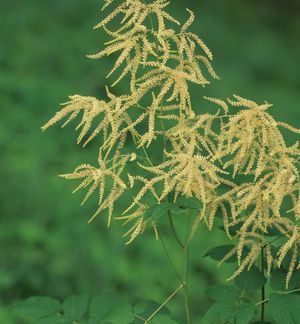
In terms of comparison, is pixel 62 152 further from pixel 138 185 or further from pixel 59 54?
pixel 59 54

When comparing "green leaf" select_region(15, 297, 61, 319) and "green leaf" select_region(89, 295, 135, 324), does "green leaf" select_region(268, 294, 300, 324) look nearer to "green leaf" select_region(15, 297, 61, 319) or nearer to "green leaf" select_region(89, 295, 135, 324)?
"green leaf" select_region(89, 295, 135, 324)

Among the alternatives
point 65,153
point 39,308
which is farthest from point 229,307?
point 65,153

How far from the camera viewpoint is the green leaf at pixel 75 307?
3075 millimetres

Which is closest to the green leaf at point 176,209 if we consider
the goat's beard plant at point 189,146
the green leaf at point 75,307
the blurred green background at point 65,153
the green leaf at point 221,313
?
the goat's beard plant at point 189,146

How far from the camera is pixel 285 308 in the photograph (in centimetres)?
274

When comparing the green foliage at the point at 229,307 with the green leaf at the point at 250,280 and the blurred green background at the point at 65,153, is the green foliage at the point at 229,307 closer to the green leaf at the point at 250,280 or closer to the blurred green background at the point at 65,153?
the green leaf at the point at 250,280

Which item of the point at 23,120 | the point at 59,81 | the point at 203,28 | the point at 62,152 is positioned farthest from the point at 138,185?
the point at 203,28

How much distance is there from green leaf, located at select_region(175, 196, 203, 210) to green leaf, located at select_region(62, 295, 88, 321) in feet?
2.27

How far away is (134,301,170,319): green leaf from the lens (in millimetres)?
2973

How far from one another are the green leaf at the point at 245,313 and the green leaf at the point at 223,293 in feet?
0.36

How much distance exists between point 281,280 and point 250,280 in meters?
0.14

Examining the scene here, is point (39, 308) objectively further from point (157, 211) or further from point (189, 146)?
point (189, 146)

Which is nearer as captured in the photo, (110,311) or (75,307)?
(110,311)

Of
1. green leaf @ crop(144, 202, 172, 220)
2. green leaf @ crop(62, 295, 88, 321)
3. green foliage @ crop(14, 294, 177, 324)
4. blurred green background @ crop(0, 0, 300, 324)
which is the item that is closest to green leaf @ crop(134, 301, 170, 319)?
green foliage @ crop(14, 294, 177, 324)
